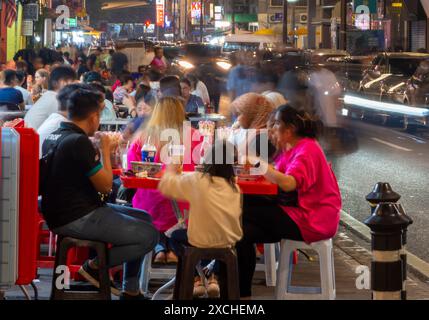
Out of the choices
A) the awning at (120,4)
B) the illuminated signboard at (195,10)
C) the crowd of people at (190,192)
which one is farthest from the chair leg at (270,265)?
the illuminated signboard at (195,10)

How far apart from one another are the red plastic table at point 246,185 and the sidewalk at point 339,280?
3.46ft

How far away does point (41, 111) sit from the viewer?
10672mm

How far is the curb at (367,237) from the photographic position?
972 cm

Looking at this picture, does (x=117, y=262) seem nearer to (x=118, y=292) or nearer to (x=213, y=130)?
(x=118, y=292)

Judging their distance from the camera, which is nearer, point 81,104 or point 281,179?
point 81,104

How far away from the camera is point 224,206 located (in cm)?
689

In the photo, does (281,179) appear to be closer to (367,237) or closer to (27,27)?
(367,237)

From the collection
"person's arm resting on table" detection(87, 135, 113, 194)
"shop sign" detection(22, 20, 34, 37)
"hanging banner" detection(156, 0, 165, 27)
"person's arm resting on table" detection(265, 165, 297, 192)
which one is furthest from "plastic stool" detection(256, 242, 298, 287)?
"hanging banner" detection(156, 0, 165, 27)

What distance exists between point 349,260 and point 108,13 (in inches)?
5629

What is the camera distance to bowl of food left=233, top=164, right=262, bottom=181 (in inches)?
307

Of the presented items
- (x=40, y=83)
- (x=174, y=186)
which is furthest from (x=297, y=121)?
(x=40, y=83)

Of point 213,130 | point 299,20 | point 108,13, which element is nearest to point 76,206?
point 213,130

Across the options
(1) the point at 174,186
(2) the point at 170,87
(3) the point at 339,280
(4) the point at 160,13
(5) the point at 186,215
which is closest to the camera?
(1) the point at 174,186

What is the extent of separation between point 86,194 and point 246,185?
4.04 feet
